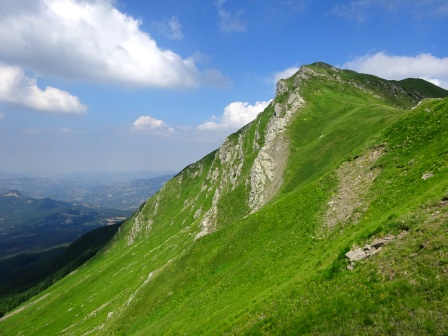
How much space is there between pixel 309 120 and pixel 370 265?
276 ft

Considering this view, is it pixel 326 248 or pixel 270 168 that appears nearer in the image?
pixel 326 248

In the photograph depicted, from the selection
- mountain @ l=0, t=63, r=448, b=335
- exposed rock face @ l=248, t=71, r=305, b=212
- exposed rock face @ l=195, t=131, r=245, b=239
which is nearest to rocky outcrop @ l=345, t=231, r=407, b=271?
mountain @ l=0, t=63, r=448, b=335

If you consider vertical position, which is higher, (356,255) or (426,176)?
(426,176)

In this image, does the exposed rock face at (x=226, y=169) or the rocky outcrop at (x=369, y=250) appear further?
the exposed rock face at (x=226, y=169)

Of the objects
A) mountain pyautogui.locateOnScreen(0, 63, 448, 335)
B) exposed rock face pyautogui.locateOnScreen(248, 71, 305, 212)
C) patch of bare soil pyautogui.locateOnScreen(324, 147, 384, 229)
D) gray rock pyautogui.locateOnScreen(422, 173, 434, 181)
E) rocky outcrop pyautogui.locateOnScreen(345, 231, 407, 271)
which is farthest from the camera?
exposed rock face pyautogui.locateOnScreen(248, 71, 305, 212)

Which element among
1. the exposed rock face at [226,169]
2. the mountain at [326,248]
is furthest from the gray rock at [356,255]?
the exposed rock face at [226,169]

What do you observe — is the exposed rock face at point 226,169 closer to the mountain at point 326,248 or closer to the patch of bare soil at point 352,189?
the mountain at point 326,248

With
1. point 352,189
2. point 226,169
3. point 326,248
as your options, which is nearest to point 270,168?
point 352,189

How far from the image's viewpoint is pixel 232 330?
79.8 ft

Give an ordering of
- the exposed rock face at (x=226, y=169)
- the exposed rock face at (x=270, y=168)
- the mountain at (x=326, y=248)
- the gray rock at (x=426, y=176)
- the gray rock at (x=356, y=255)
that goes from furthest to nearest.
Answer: the exposed rock face at (x=226, y=169)
the exposed rock face at (x=270, y=168)
the gray rock at (x=426, y=176)
the gray rock at (x=356, y=255)
the mountain at (x=326, y=248)

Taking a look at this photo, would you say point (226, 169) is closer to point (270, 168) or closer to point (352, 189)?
point (270, 168)

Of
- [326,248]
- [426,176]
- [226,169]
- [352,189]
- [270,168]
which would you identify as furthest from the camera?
[226,169]

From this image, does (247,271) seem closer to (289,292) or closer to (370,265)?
(289,292)

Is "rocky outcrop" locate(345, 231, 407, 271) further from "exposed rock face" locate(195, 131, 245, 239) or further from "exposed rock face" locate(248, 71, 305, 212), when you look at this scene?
"exposed rock face" locate(195, 131, 245, 239)
